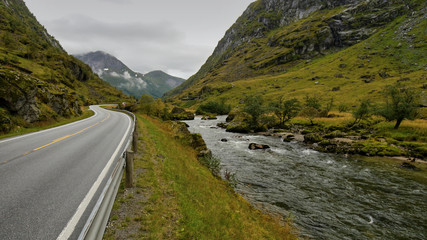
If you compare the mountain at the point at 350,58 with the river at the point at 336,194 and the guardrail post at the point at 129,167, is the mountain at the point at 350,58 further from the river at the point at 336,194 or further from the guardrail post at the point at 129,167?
the guardrail post at the point at 129,167

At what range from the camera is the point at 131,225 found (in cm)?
510

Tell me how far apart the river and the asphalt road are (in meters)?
9.96

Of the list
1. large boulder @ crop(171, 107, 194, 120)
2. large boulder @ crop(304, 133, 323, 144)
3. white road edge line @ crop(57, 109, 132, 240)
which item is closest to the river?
large boulder @ crop(304, 133, 323, 144)

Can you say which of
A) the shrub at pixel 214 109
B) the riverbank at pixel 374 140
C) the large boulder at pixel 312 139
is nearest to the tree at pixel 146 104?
the riverbank at pixel 374 140

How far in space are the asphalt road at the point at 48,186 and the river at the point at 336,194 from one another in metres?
9.96

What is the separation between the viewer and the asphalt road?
165 inches

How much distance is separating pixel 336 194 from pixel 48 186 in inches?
682

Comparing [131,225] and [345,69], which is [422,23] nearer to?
[345,69]

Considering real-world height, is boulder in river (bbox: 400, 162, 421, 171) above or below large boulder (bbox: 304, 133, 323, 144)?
below

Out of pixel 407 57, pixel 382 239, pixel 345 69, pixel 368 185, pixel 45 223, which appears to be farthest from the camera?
pixel 345 69

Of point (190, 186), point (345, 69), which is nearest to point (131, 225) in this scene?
point (190, 186)

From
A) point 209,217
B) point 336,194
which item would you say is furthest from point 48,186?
point 336,194

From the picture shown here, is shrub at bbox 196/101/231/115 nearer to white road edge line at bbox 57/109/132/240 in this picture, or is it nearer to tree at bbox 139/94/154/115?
tree at bbox 139/94/154/115

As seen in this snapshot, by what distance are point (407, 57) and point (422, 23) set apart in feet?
143
